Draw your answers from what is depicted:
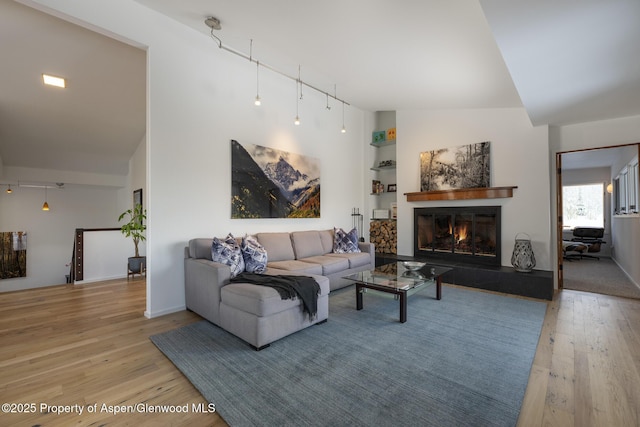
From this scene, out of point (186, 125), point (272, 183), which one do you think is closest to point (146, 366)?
point (186, 125)

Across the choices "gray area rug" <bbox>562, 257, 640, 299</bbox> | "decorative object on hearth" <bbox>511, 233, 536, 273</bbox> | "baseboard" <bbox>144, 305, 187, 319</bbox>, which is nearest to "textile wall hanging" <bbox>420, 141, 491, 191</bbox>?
"decorative object on hearth" <bbox>511, 233, 536, 273</bbox>

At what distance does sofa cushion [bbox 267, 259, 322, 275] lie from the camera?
359 centimetres

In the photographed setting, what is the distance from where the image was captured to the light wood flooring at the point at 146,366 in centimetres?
163

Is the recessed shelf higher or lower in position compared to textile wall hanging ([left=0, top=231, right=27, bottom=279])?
higher

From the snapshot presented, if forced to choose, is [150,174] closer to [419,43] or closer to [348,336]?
[348,336]

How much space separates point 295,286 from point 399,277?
1405mm

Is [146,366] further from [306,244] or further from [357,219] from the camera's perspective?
[357,219]

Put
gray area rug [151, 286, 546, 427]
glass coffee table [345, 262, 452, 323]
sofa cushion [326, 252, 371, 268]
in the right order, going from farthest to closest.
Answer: sofa cushion [326, 252, 371, 268], glass coffee table [345, 262, 452, 323], gray area rug [151, 286, 546, 427]

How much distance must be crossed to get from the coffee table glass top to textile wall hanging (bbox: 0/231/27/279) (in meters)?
8.08

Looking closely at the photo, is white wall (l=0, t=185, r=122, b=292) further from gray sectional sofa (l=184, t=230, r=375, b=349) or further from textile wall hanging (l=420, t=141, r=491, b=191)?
textile wall hanging (l=420, t=141, r=491, b=191)

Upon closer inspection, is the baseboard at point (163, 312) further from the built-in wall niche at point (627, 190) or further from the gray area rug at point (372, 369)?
the built-in wall niche at point (627, 190)

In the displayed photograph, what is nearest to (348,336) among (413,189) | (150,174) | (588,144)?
(150,174)

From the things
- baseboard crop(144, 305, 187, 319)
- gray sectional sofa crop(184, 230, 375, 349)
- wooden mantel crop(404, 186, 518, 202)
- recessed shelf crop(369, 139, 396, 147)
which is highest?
recessed shelf crop(369, 139, 396, 147)

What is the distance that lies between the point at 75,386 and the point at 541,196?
5.70m
